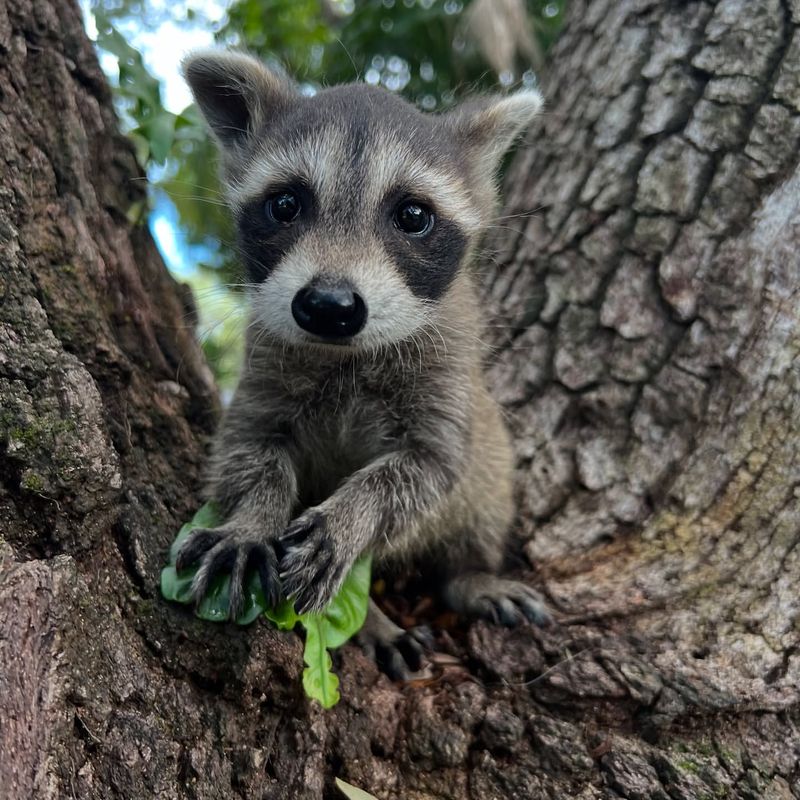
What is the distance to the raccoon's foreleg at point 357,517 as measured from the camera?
289 cm

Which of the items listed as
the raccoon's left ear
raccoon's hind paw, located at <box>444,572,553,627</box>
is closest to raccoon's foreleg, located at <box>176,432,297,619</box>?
raccoon's hind paw, located at <box>444,572,553,627</box>

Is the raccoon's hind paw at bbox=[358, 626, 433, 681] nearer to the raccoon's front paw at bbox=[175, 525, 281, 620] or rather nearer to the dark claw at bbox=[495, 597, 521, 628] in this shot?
the dark claw at bbox=[495, 597, 521, 628]

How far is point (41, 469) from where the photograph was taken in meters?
2.37

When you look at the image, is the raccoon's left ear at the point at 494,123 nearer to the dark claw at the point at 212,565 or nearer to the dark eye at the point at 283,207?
the dark eye at the point at 283,207

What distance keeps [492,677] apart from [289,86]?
293cm

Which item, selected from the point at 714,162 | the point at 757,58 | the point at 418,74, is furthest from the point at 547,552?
the point at 418,74

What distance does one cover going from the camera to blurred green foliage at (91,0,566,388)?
5363 millimetres

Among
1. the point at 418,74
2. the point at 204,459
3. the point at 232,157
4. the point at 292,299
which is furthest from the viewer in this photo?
the point at 418,74

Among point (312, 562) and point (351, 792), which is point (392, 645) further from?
point (351, 792)

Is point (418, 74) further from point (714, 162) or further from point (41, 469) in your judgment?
point (41, 469)

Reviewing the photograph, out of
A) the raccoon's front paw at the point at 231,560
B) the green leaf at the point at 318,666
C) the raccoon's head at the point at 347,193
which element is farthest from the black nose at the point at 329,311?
the green leaf at the point at 318,666

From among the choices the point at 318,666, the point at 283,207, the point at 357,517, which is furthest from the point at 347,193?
the point at 318,666

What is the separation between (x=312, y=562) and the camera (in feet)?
9.61

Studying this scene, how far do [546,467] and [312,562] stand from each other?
1.70 m
